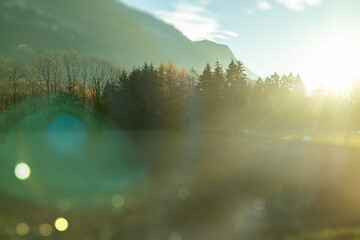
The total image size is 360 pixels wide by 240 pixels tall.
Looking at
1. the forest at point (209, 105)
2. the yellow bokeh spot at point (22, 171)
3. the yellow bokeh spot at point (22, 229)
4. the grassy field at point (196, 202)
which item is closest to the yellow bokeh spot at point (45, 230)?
the grassy field at point (196, 202)

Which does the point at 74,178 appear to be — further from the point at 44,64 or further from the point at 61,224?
the point at 44,64

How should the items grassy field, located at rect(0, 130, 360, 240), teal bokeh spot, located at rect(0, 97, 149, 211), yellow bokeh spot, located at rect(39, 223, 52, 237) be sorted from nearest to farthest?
1. yellow bokeh spot, located at rect(39, 223, 52, 237)
2. grassy field, located at rect(0, 130, 360, 240)
3. teal bokeh spot, located at rect(0, 97, 149, 211)

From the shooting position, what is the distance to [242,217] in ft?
50.0

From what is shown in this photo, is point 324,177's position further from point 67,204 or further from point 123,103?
point 123,103

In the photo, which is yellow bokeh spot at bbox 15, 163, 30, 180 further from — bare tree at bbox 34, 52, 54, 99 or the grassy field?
bare tree at bbox 34, 52, 54, 99

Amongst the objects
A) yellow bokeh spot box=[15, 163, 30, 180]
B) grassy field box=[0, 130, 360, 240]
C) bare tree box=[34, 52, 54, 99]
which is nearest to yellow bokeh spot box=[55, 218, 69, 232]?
grassy field box=[0, 130, 360, 240]

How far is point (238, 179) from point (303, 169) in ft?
26.6

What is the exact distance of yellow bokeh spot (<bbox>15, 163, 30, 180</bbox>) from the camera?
969 inches

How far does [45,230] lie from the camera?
13695 millimetres

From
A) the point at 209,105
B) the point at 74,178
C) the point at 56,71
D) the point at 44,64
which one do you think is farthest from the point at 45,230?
the point at 44,64

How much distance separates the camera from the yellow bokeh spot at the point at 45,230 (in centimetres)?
1327

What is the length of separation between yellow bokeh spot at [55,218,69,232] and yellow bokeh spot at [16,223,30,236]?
4.29 ft

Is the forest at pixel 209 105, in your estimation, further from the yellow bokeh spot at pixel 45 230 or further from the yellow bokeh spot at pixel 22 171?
the yellow bokeh spot at pixel 45 230

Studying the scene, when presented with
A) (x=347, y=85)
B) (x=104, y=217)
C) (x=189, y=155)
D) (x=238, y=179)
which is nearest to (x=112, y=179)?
(x=104, y=217)
